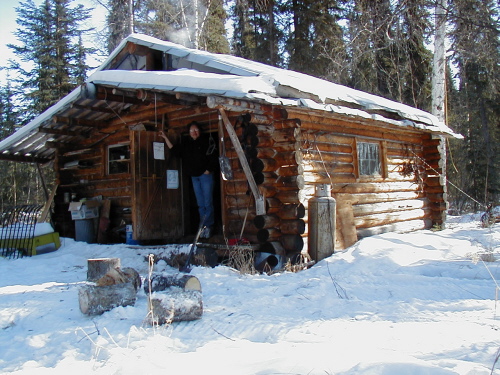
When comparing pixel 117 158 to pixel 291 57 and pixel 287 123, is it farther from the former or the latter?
pixel 291 57

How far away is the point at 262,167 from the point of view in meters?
7.28

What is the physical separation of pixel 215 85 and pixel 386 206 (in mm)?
6130

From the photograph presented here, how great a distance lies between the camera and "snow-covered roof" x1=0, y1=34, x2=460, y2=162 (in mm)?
6074

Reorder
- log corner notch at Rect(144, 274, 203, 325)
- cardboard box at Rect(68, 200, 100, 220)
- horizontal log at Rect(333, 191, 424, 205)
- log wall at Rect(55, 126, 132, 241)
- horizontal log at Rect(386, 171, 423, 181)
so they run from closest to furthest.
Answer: log corner notch at Rect(144, 274, 203, 325) < horizontal log at Rect(333, 191, 424, 205) < log wall at Rect(55, 126, 132, 241) < cardboard box at Rect(68, 200, 100, 220) < horizontal log at Rect(386, 171, 423, 181)

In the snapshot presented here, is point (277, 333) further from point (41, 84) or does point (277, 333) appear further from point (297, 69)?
point (41, 84)

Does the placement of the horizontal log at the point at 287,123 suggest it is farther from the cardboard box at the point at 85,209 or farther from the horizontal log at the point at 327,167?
the cardboard box at the point at 85,209

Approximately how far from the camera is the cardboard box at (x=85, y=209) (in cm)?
1016

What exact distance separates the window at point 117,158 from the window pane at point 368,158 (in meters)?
5.51

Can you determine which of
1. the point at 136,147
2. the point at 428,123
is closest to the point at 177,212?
the point at 136,147

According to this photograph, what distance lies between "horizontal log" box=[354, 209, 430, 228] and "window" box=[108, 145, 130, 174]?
5.58 meters

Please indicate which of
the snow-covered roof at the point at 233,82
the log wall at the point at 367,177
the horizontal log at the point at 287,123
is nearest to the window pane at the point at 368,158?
the log wall at the point at 367,177

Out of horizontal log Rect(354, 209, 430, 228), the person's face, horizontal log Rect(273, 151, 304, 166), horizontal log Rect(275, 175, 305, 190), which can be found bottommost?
horizontal log Rect(354, 209, 430, 228)

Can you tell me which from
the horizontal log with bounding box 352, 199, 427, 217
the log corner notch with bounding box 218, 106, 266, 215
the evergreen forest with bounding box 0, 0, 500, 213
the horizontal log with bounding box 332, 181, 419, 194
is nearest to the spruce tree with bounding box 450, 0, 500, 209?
the evergreen forest with bounding box 0, 0, 500, 213

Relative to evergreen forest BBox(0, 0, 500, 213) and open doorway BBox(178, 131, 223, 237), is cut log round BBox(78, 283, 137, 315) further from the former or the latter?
evergreen forest BBox(0, 0, 500, 213)
